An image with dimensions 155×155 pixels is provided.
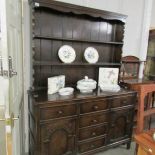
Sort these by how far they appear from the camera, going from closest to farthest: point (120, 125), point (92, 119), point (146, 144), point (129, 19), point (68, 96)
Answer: point (146, 144), point (68, 96), point (92, 119), point (120, 125), point (129, 19)

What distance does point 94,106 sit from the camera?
189 cm

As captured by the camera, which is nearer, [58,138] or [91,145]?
[58,138]

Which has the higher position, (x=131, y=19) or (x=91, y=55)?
(x=131, y=19)

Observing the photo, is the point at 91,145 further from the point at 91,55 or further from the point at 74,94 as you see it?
the point at 91,55

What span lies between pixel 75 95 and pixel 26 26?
987 millimetres

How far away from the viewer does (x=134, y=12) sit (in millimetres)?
2590

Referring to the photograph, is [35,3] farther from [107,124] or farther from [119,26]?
[107,124]

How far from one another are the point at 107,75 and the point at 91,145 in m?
0.94

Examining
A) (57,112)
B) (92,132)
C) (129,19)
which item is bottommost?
(92,132)

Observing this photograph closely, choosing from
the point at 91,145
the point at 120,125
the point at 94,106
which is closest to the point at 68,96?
the point at 94,106

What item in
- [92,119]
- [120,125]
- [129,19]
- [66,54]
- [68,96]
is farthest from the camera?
[129,19]

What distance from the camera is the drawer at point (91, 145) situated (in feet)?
6.36

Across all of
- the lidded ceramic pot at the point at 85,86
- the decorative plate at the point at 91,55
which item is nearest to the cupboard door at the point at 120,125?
the lidded ceramic pot at the point at 85,86

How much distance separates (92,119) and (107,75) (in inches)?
26.9
